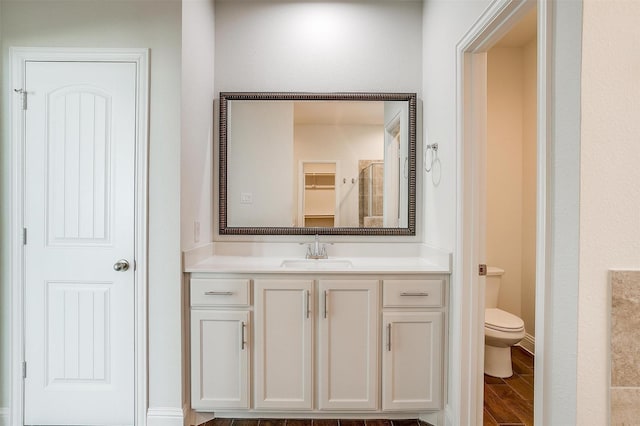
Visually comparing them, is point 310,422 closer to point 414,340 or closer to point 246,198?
point 414,340

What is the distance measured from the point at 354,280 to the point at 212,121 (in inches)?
59.1

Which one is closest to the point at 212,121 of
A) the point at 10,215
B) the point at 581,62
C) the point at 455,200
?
the point at 10,215

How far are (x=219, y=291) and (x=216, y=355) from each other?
14.3 inches

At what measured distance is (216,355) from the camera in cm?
201

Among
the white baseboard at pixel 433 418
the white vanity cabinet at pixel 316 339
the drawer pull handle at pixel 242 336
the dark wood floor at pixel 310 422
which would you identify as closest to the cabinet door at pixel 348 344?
the white vanity cabinet at pixel 316 339

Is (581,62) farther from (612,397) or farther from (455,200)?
(455,200)

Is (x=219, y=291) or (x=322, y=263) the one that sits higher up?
(x=322, y=263)

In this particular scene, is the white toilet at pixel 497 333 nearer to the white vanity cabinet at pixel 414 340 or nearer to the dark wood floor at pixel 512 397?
the dark wood floor at pixel 512 397

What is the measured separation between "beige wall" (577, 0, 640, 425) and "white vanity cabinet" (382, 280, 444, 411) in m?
1.06

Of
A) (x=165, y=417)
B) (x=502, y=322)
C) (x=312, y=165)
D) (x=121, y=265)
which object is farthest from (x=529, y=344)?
(x=121, y=265)

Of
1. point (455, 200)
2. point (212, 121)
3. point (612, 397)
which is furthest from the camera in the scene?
point (212, 121)

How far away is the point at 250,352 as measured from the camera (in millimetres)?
2020

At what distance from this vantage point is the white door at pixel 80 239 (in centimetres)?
197

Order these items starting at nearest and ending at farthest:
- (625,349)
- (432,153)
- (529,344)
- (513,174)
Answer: (625,349)
(432,153)
(529,344)
(513,174)
